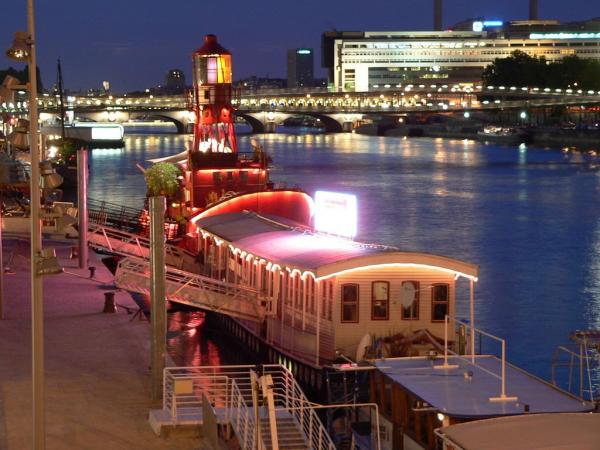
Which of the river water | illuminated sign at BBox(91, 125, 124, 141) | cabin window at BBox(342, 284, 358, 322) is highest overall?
cabin window at BBox(342, 284, 358, 322)

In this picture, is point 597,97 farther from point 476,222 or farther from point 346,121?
point 476,222

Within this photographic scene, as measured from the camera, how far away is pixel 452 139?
143 metres

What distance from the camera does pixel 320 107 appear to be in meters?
156

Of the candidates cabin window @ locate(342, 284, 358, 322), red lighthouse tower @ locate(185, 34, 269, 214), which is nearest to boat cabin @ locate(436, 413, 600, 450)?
cabin window @ locate(342, 284, 358, 322)

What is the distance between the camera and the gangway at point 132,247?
2636cm

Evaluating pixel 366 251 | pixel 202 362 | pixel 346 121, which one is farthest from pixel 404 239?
pixel 346 121

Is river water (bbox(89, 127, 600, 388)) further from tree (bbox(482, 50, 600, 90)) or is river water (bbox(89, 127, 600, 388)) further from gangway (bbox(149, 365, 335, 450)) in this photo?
tree (bbox(482, 50, 600, 90))

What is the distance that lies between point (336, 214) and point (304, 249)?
249cm

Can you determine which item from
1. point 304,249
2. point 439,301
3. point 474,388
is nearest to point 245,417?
point 474,388

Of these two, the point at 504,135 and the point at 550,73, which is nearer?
the point at 504,135

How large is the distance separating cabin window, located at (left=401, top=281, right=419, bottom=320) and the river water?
5.01 meters

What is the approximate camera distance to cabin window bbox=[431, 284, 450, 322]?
666 inches

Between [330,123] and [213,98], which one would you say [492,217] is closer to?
[213,98]

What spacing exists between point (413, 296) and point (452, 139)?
12807 cm
